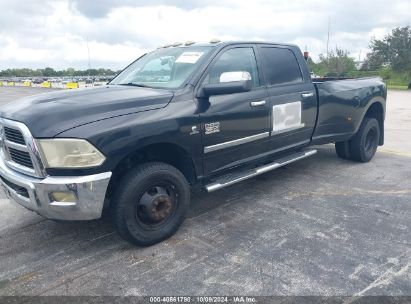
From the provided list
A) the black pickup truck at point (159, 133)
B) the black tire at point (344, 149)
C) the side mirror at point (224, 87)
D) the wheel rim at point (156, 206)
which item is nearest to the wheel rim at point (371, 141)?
the black tire at point (344, 149)

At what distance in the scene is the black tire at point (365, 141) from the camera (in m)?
5.92

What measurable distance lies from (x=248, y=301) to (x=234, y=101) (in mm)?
2027

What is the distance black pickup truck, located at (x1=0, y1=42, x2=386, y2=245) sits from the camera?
9.50ft

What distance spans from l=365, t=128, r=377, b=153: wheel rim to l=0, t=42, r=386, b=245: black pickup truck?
1.58 m

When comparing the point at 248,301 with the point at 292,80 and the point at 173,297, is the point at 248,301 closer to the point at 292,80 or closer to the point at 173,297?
the point at 173,297

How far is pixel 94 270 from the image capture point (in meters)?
3.03

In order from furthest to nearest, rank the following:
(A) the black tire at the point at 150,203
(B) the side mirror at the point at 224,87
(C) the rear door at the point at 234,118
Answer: (C) the rear door at the point at 234,118 → (B) the side mirror at the point at 224,87 → (A) the black tire at the point at 150,203

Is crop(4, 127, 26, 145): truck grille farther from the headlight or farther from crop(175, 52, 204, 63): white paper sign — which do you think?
crop(175, 52, 204, 63): white paper sign

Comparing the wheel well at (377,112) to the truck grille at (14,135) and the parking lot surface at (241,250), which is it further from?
the truck grille at (14,135)

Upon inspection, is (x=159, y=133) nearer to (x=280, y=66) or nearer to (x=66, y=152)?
(x=66, y=152)

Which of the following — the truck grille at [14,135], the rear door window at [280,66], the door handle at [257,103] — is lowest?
the truck grille at [14,135]

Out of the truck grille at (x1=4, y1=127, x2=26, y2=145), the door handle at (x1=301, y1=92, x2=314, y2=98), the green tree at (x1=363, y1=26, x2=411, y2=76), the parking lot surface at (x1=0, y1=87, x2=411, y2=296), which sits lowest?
the parking lot surface at (x1=0, y1=87, x2=411, y2=296)

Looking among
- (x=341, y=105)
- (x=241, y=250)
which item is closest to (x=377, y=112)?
(x=341, y=105)

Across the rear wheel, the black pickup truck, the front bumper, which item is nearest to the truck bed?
the black pickup truck
